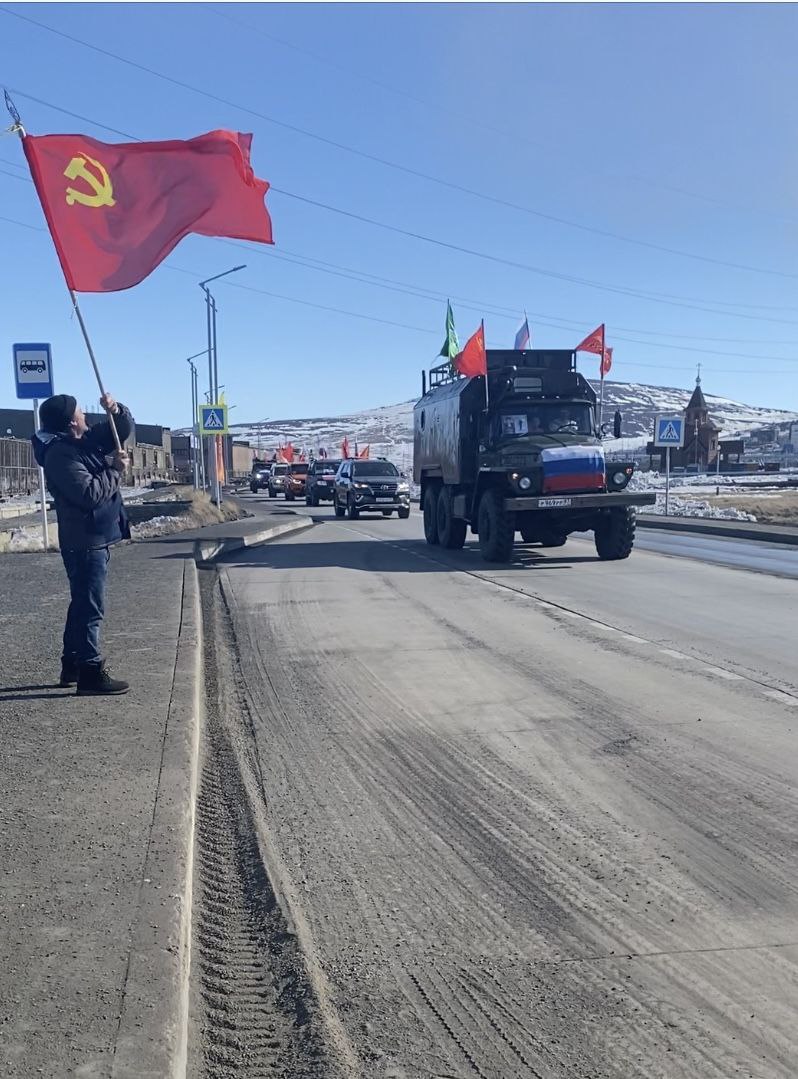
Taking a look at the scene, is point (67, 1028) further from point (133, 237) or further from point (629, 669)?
point (133, 237)

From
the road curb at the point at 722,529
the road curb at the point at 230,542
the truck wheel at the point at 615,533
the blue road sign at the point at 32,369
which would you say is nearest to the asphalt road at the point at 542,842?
the truck wheel at the point at 615,533

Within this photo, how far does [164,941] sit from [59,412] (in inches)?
168

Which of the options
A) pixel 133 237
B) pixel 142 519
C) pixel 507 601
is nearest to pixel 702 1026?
pixel 133 237

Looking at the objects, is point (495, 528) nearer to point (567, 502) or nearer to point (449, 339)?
point (567, 502)

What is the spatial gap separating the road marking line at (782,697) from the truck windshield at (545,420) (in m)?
10.6

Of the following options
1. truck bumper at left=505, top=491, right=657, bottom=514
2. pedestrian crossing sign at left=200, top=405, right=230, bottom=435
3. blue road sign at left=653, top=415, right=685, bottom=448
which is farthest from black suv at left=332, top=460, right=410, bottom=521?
truck bumper at left=505, top=491, right=657, bottom=514

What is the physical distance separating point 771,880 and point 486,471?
45.2ft

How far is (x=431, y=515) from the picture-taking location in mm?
22078

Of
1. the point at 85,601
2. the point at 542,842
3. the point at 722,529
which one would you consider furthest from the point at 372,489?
the point at 542,842

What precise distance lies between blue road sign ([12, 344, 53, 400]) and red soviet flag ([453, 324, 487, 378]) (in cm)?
720

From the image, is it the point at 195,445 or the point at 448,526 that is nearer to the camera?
the point at 448,526

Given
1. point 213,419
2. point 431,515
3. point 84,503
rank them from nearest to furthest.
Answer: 1. point 84,503
2. point 431,515
3. point 213,419

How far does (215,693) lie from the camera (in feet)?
26.5

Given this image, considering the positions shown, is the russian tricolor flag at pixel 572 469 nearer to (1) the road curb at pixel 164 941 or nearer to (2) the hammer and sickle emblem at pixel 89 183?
(2) the hammer and sickle emblem at pixel 89 183
